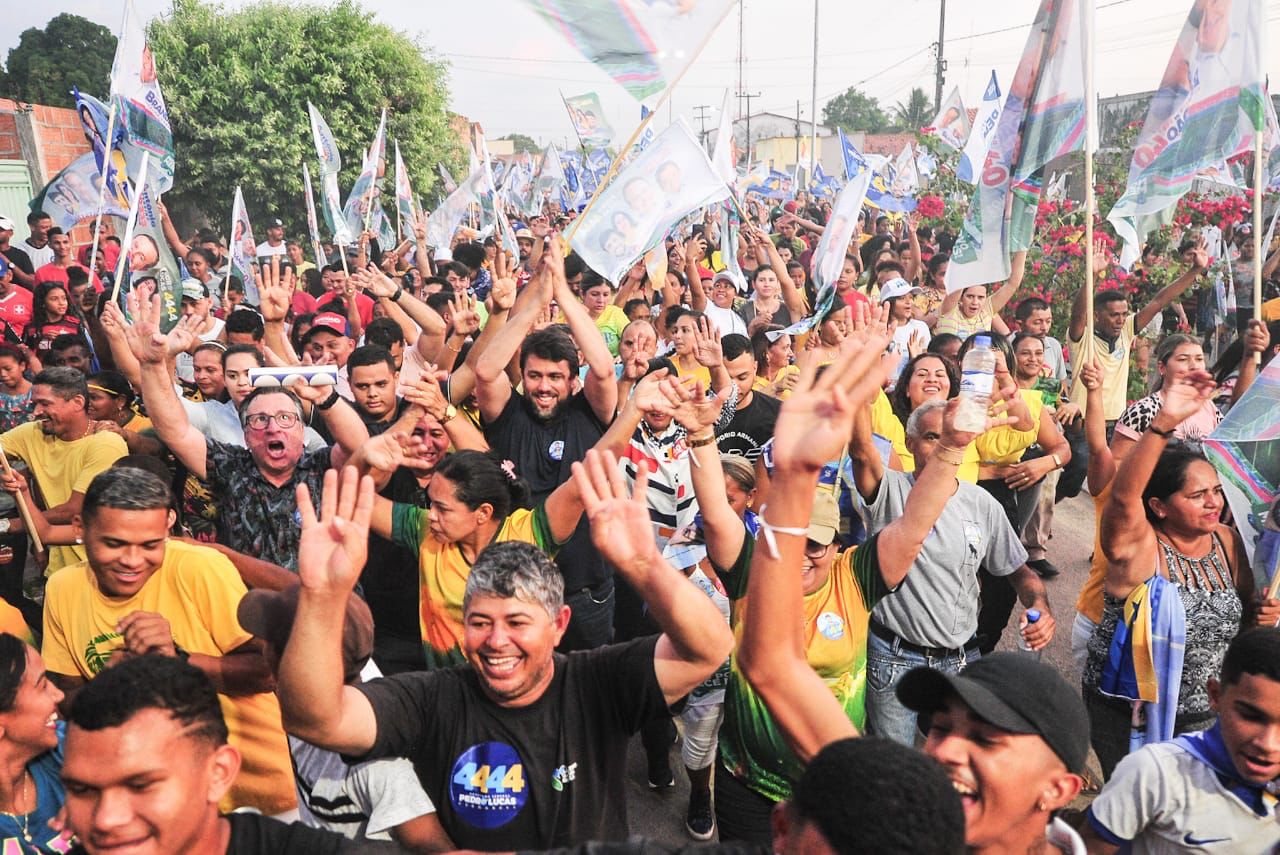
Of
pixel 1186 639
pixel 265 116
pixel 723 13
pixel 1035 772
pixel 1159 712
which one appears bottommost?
pixel 1159 712

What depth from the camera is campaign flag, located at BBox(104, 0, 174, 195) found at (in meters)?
6.57

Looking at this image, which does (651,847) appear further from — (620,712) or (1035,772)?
(1035,772)

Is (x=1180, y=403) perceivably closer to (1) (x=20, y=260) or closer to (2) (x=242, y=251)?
(2) (x=242, y=251)

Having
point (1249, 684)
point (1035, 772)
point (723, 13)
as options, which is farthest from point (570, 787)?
point (723, 13)

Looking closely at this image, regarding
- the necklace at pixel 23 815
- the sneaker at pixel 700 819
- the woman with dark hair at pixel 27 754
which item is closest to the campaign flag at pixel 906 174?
the sneaker at pixel 700 819

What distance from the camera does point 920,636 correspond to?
11.9 feet

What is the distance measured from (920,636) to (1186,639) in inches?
34.8

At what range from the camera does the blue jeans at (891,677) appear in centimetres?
357

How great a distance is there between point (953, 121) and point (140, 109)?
1229cm

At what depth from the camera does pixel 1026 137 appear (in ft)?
17.9

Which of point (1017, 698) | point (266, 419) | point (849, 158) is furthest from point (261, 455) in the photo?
point (849, 158)

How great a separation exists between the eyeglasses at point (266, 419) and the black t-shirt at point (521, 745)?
1875 mm

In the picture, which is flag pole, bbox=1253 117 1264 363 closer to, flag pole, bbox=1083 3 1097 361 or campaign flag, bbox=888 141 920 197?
flag pole, bbox=1083 3 1097 361

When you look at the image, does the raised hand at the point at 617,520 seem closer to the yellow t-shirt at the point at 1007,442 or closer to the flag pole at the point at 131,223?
the yellow t-shirt at the point at 1007,442
